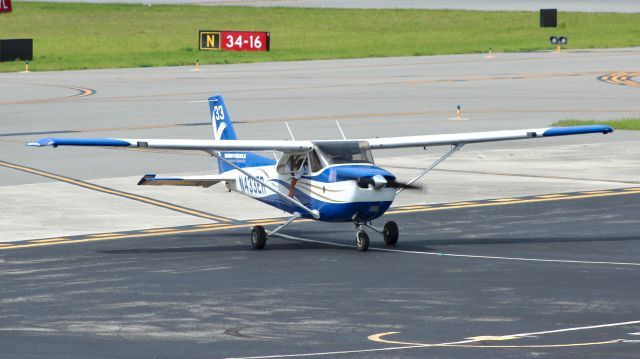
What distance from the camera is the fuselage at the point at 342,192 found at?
28141 mm

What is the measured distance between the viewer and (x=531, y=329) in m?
21.3

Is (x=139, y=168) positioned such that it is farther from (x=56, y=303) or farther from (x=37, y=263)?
(x=56, y=303)

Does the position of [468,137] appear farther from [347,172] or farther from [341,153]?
[347,172]

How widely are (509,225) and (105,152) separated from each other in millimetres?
19305

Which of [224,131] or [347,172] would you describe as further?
[224,131]

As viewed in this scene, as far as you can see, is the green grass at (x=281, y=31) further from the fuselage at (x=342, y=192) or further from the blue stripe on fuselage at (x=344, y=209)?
the blue stripe on fuselage at (x=344, y=209)

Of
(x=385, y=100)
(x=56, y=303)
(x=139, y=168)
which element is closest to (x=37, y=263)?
(x=56, y=303)

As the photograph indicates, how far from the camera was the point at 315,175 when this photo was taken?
29.3 metres

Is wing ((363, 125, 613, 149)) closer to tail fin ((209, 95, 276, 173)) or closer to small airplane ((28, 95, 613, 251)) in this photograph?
small airplane ((28, 95, 613, 251))

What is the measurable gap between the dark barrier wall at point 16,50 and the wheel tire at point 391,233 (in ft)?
246

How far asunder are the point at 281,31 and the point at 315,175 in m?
105

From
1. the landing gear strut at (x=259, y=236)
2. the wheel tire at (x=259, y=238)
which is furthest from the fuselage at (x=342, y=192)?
the wheel tire at (x=259, y=238)

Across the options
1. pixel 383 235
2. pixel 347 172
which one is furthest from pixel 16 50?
pixel 347 172

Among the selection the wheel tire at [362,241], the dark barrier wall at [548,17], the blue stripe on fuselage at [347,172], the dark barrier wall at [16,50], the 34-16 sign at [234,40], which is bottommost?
the wheel tire at [362,241]
